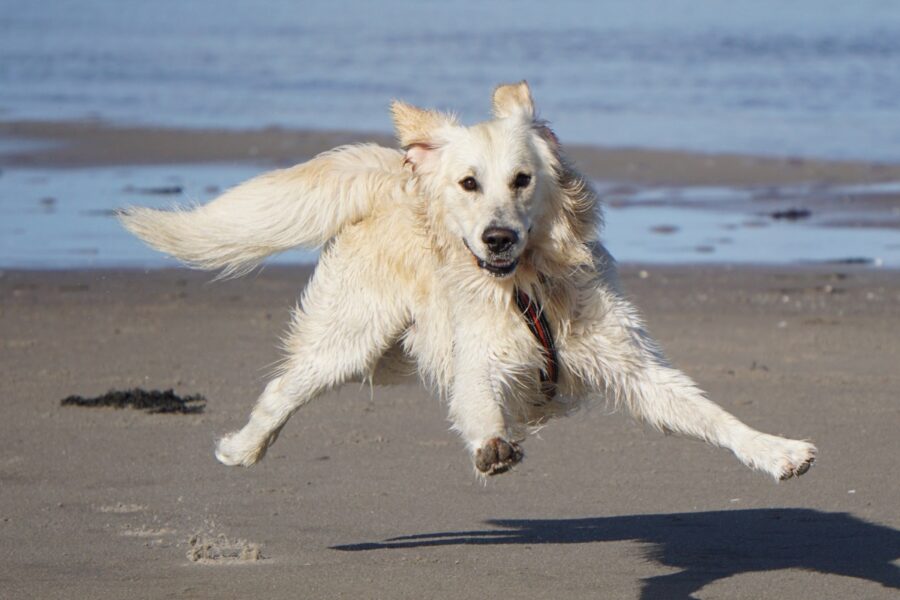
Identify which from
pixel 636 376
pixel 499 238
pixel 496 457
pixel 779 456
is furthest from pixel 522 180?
pixel 779 456

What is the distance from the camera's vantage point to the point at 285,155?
17.0 meters

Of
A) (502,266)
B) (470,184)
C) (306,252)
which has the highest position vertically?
(470,184)

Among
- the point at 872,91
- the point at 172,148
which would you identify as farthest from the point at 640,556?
the point at 872,91

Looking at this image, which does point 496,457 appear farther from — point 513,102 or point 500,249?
point 513,102

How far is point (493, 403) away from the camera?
450 centimetres

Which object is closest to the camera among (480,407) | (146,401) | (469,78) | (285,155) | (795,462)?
(795,462)

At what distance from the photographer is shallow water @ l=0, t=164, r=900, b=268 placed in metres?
11.2

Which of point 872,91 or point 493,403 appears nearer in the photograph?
point 493,403

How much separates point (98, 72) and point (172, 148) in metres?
9.82

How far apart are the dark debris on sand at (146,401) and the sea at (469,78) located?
3.88 meters

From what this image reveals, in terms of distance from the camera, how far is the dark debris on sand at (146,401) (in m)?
7.10

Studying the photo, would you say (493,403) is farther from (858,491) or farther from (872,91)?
(872,91)

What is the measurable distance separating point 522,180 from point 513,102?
35 cm

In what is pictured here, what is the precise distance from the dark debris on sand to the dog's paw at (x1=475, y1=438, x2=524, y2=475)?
3209 mm
